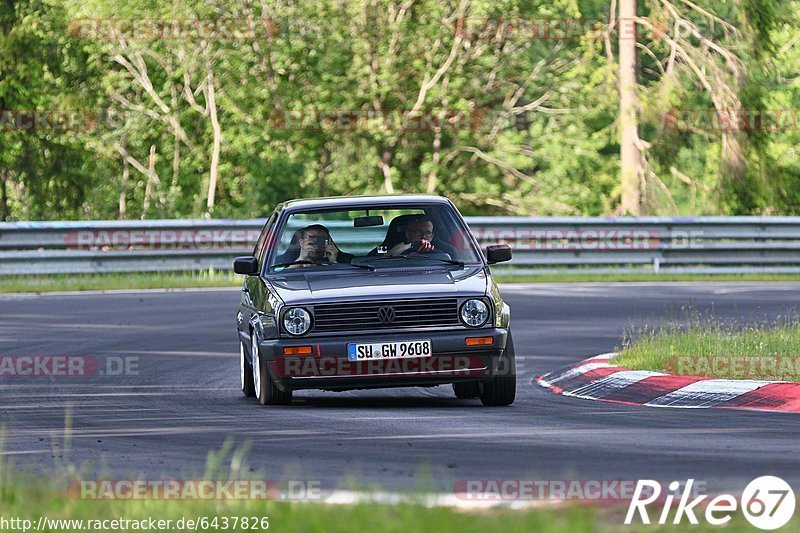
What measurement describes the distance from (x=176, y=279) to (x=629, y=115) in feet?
41.7

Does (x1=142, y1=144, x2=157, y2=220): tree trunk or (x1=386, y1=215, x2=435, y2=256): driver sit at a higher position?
(x1=386, y1=215, x2=435, y2=256): driver

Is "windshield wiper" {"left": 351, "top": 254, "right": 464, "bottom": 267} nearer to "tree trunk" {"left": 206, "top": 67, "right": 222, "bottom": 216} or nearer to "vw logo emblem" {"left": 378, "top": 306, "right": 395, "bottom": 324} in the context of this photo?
"vw logo emblem" {"left": 378, "top": 306, "right": 395, "bottom": 324}

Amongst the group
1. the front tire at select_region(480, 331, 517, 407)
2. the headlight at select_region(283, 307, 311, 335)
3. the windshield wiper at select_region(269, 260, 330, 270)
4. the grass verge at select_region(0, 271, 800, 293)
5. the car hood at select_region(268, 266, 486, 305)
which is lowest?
the grass verge at select_region(0, 271, 800, 293)

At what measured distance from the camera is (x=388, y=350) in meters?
10.9

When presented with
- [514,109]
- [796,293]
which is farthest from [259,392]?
[514,109]

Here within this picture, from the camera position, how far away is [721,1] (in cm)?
3503

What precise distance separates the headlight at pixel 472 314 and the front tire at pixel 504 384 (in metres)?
0.27

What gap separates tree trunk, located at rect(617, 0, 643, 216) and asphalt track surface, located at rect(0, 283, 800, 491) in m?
17.2

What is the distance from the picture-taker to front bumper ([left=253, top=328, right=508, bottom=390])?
10.9 meters

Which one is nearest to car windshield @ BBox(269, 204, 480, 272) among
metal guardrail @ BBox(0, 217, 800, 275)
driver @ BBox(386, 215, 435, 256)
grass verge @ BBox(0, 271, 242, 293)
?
driver @ BBox(386, 215, 435, 256)

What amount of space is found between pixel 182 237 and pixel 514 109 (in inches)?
573

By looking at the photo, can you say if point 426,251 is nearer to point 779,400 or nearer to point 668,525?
point 779,400

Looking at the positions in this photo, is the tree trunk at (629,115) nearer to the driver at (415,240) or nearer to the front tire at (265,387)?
the driver at (415,240)

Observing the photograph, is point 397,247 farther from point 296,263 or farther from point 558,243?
point 558,243
